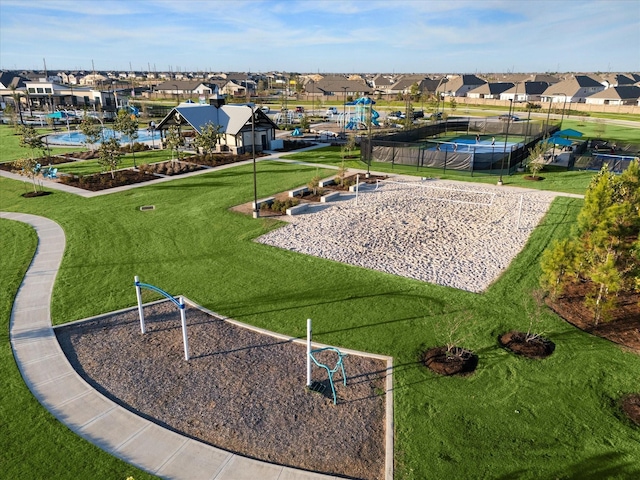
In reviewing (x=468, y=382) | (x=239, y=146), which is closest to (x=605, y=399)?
(x=468, y=382)

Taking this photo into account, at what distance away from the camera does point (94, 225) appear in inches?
908

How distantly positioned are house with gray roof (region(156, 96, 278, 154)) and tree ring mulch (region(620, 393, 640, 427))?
38606mm

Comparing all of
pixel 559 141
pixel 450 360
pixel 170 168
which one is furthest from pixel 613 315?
pixel 170 168

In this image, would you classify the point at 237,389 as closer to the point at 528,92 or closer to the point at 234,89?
the point at 528,92

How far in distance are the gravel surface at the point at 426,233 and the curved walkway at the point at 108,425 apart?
10.2m

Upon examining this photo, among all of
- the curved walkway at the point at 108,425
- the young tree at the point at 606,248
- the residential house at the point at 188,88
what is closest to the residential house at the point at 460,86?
the residential house at the point at 188,88

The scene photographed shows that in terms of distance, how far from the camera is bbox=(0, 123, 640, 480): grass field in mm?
9406

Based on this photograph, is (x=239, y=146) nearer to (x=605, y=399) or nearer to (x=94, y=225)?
(x=94, y=225)

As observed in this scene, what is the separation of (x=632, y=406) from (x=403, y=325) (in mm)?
6245

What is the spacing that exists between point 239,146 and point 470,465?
130 ft

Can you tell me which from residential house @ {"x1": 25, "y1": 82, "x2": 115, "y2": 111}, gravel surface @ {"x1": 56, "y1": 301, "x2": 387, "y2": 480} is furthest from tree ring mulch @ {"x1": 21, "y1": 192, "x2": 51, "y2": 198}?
residential house @ {"x1": 25, "y1": 82, "x2": 115, "y2": 111}

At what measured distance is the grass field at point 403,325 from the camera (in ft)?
30.9

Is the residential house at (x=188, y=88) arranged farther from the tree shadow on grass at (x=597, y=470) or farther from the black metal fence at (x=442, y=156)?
the tree shadow on grass at (x=597, y=470)

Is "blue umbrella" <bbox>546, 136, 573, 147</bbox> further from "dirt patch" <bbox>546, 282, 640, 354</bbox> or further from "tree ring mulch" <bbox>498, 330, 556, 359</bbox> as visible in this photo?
"tree ring mulch" <bbox>498, 330, 556, 359</bbox>
